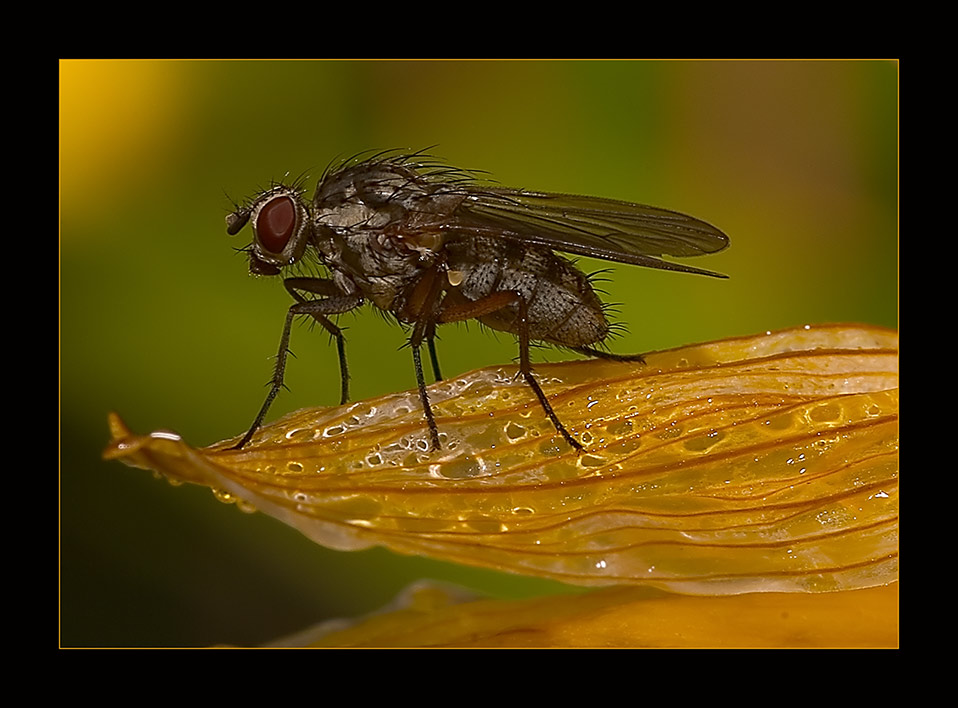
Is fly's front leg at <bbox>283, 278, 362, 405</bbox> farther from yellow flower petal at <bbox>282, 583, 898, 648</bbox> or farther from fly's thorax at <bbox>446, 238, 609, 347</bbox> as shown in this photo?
yellow flower petal at <bbox>282, 583, 898, 648</bbox>

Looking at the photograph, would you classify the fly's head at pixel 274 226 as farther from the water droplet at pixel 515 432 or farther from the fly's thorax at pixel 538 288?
the water droplet at pixel 515 432

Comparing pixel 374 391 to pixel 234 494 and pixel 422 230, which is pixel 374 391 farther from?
pixel 234 494

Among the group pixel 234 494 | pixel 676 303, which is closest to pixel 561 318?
pixel 676 303

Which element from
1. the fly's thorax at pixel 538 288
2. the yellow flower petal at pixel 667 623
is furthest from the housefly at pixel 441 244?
the yellow flower petal at pixel 667 623

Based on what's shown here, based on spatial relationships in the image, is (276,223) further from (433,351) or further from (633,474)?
(633,474)

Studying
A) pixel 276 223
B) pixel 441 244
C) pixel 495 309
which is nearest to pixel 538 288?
pixel 495 309

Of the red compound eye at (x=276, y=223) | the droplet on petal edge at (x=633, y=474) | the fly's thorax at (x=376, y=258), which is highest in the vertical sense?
the red compound eye at (x=276, y=223)

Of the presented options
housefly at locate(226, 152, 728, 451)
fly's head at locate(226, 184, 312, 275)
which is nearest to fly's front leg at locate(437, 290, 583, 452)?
housefly at locate(226, 152, 728, 451)
